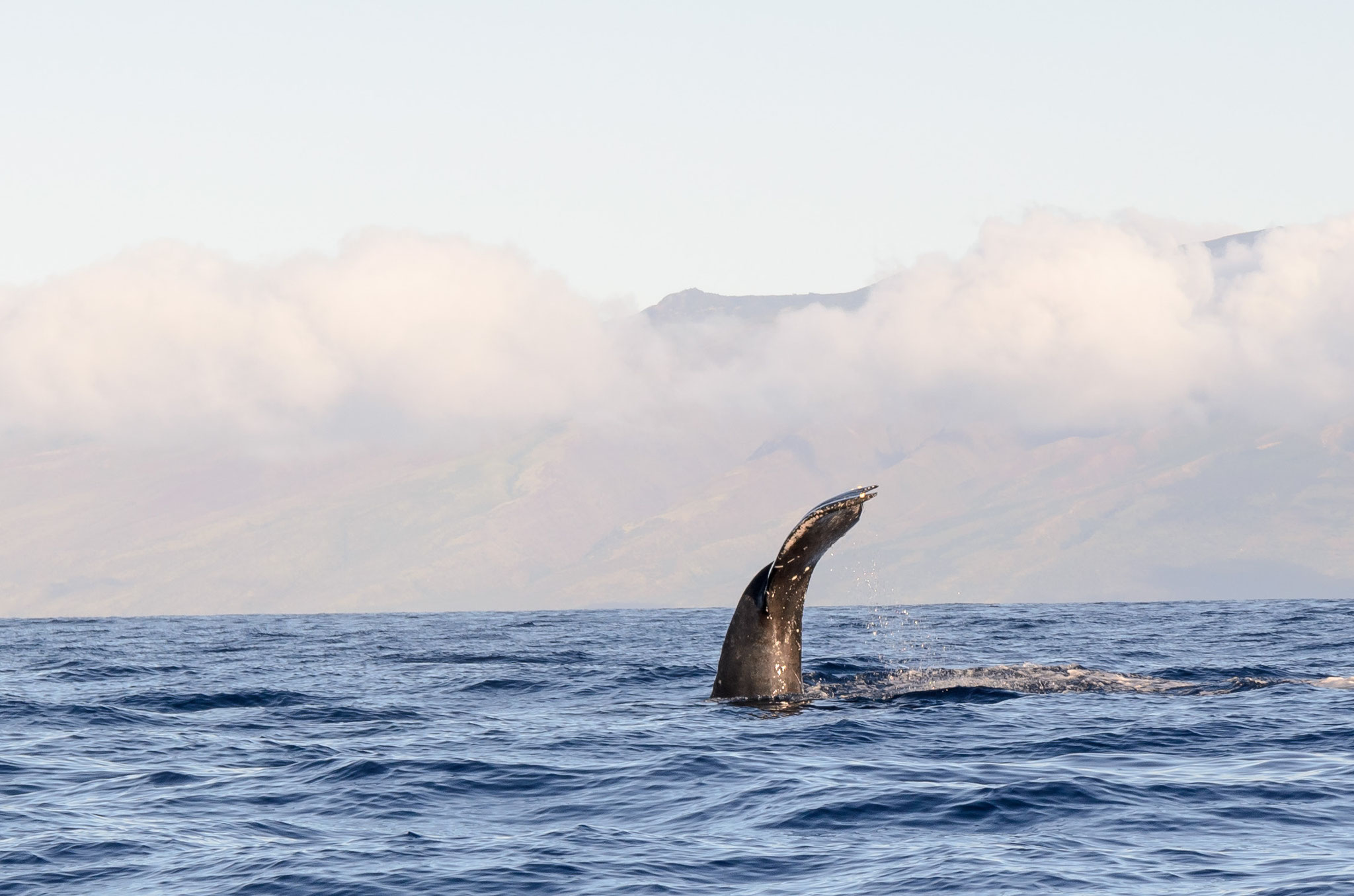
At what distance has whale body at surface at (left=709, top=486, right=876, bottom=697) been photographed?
13320 millimetres

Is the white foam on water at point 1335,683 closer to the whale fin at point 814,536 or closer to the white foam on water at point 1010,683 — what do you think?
the white foam on water at point 1010,683

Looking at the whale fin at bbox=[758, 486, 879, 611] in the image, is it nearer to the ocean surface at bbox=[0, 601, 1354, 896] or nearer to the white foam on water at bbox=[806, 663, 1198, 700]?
the ocean surface at bbox=[0, 601, 1354, 896]

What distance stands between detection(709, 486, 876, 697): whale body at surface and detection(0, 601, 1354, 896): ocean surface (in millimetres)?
395

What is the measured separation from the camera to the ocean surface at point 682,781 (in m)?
9.41

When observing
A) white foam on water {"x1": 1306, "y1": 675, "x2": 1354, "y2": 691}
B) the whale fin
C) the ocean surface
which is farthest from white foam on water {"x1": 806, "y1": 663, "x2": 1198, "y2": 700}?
the whale fin

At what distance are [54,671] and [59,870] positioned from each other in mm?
17147

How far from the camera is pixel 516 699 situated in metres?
19.2

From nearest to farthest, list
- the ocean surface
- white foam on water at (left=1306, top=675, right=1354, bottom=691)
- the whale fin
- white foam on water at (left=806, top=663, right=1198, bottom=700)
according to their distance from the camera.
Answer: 1. the ocean surface
2. the whale fin
3. white foam on water at (left=806, top=663, right=1198, bottom=700)
4. white foam on water at (left=1306, top=675, right=1354, bottom=691)

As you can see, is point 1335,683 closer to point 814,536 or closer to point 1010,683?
point 1010,683

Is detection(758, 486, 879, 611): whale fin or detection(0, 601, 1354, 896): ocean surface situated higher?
detection(758, 486, 879, 611): whale fin

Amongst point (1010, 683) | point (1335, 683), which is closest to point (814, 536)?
point (1010, 683)

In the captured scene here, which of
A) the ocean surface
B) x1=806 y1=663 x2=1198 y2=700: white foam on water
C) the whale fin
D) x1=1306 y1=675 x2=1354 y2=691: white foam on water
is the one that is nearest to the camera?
the ocean surface

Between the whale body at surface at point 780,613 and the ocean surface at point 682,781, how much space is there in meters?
0.39

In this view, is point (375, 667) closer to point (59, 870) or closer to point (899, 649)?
point (899, 649)
